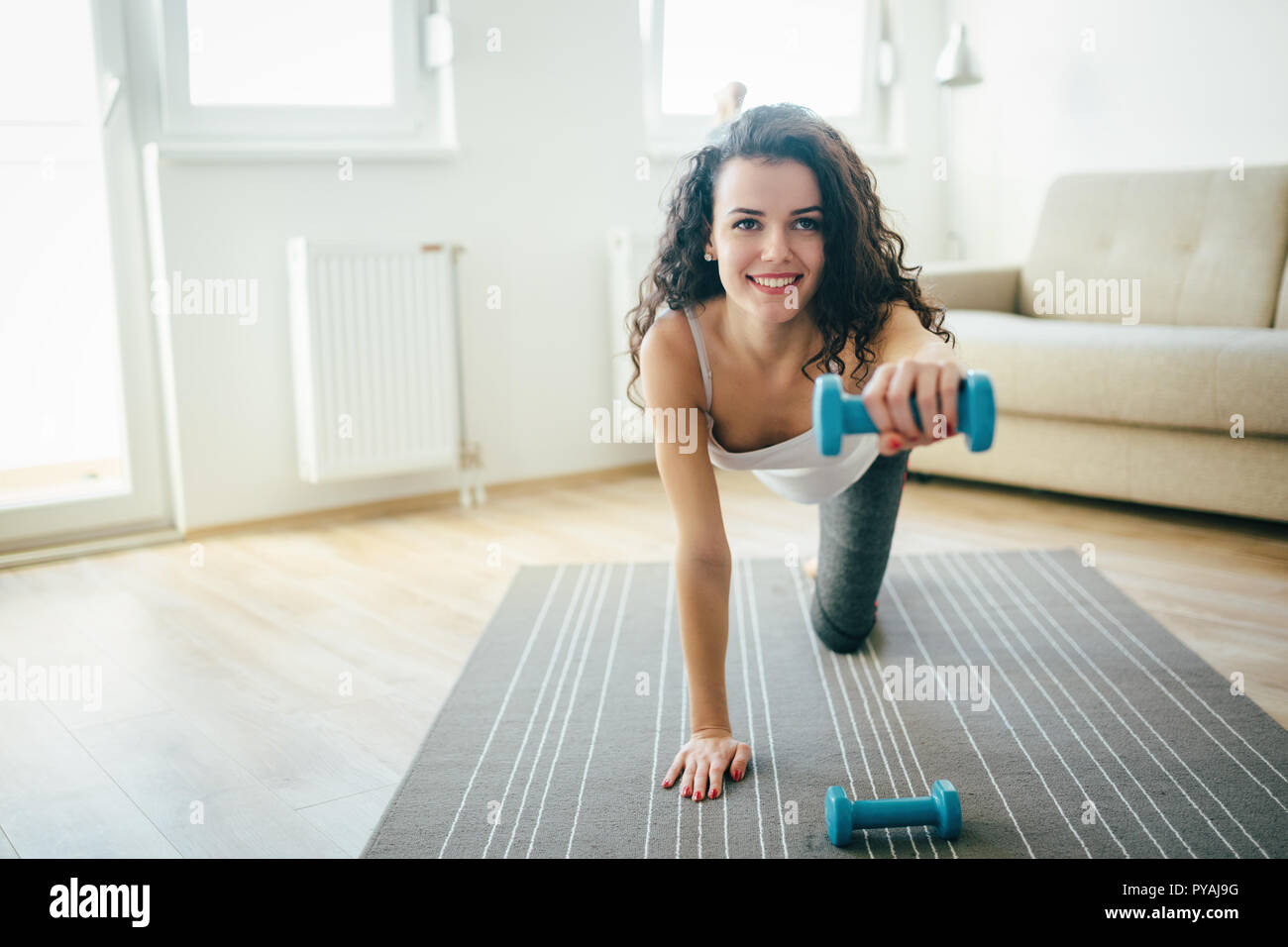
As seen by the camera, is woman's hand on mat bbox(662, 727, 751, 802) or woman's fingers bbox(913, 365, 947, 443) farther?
woman's hand on mat bbox(662, 727, 751, 802)

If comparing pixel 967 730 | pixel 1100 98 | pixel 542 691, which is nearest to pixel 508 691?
pixel 542 691

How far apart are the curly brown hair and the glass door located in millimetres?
1782

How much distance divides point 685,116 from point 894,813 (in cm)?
284

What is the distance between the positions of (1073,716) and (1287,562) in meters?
1.05

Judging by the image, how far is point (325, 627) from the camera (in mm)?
2203

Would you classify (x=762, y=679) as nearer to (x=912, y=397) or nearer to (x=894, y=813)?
(x=894, y=813)

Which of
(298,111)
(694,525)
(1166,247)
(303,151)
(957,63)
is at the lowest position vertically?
(694,525)

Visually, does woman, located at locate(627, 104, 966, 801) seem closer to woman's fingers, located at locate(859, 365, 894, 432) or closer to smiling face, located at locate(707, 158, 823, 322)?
smiling face, located at locate(707, 158, 823, 322)

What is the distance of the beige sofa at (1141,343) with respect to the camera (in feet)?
8.32

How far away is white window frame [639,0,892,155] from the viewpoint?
356 centimetres

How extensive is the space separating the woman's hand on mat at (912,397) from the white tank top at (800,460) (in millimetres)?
508

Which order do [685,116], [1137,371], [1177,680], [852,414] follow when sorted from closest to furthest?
[852,414] < [1177,680] < [1137,371] < [685,116]
